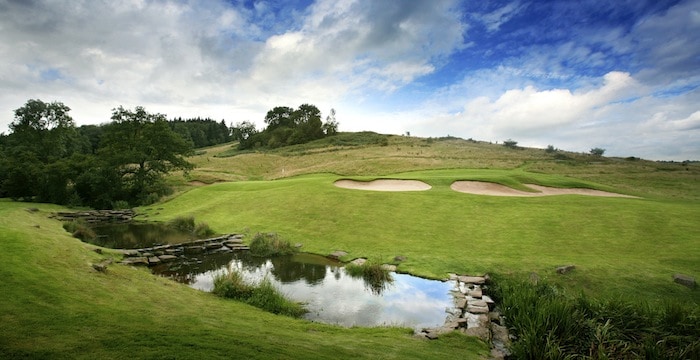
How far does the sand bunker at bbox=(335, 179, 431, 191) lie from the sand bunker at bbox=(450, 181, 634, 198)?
2956 millimetres

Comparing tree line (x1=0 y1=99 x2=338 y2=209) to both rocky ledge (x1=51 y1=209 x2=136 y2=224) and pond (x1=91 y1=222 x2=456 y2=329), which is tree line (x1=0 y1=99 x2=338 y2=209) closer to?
rocky ledge (x1=51 y1=209 x2=136 y2=224)

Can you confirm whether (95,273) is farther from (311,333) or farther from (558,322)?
(558,322)

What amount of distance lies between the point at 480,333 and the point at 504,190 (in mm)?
20356

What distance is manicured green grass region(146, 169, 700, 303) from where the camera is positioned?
14.4 metres

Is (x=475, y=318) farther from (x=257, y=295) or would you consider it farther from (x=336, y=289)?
(x=257, y=295)

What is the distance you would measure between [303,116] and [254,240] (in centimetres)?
9365

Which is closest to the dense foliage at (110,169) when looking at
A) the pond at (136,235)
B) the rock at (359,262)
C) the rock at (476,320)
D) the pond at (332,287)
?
the pond at (136,235)

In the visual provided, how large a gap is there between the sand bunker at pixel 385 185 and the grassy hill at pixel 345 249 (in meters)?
1.15

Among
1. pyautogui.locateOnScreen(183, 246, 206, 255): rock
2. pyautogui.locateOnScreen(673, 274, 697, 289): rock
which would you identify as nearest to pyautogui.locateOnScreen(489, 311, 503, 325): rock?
pyautogui.locateOnScreen(673, 274, 697, 289): rock

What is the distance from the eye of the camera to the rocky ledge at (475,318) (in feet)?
32.1

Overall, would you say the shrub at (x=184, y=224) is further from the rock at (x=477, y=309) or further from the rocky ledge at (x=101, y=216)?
the rock at (x=477, y=309)

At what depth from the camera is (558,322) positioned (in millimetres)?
9258

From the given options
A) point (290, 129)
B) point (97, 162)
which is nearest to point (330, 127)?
point (290, 129)

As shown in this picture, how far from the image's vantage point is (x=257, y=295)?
1156 cm
